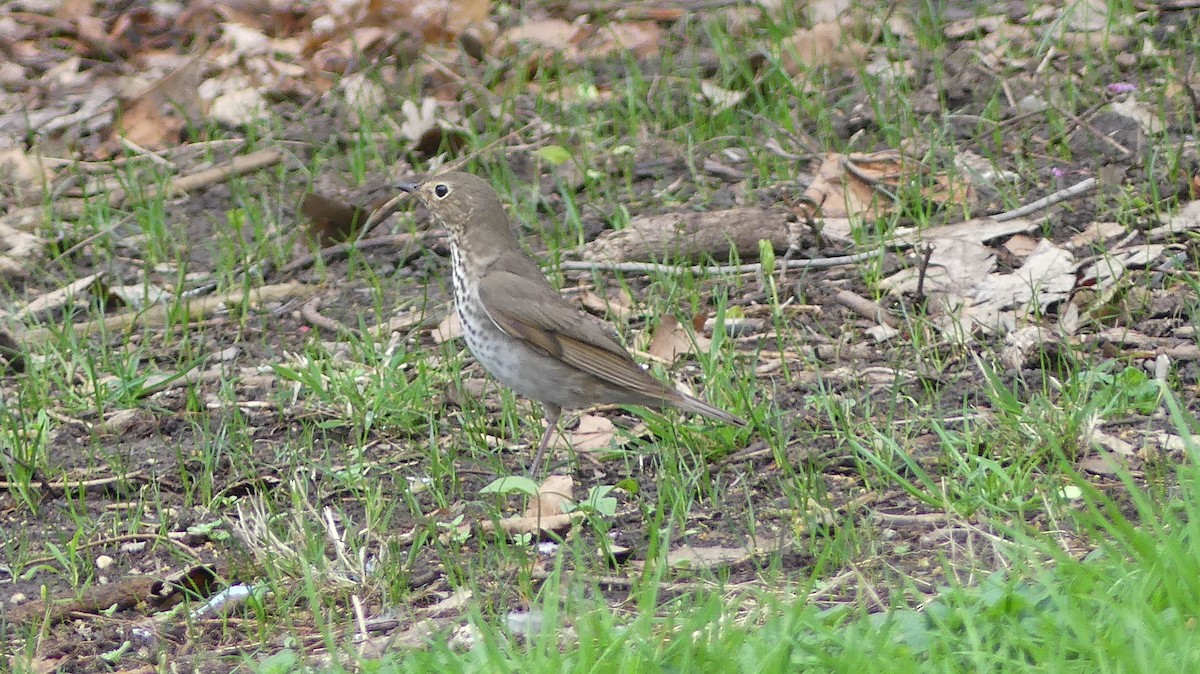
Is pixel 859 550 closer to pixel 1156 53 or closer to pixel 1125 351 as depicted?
pixel 1125 351

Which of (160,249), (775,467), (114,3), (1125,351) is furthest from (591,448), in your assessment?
(114,3)

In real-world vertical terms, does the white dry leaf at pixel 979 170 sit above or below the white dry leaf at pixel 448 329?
above

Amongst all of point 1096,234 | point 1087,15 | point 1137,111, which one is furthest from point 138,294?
point 1087,15

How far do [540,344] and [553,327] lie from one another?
0.11 m

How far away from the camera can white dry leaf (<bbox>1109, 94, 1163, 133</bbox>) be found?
254 inches

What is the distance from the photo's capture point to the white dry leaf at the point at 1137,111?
254 inches

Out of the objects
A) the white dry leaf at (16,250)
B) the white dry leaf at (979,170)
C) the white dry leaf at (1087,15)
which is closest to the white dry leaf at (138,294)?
the white dry leaf at (16,250)

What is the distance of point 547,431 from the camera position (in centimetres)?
491

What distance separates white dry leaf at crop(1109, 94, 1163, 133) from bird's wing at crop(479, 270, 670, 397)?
8.99ft

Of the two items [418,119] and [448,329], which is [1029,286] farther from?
[418,119]

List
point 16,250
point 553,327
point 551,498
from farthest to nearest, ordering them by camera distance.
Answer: point 16,250, point 553,327, point 551,498

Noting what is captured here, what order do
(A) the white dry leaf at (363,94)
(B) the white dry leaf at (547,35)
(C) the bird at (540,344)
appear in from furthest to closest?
(B) the white dry leaf at (547,35)
(A) the white dry leaf at (363,94)
(C) the bird at (540,344)

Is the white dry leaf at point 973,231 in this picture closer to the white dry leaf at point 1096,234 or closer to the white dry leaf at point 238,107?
the white dry leaf at point 1096,234

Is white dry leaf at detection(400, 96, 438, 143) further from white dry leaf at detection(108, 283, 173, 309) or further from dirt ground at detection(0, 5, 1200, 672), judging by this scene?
white dry leaf at detection(108, 283, 173, 309)
